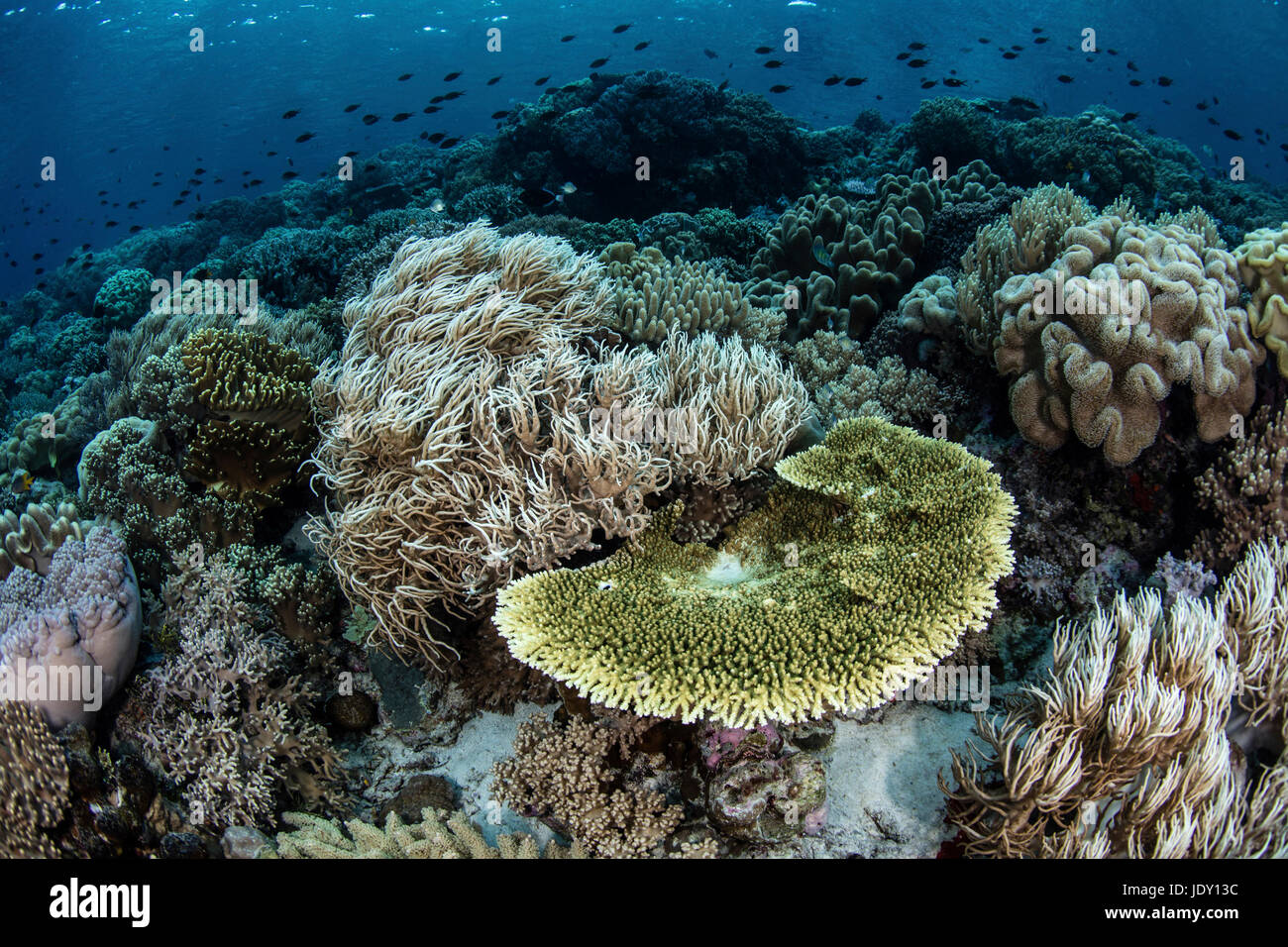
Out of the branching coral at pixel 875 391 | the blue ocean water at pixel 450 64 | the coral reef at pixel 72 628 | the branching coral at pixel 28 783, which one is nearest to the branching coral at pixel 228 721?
the coral reef at pixel 72 628

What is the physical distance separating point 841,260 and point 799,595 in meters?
5.89

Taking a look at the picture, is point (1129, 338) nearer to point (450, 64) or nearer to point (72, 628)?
point (72, 628)

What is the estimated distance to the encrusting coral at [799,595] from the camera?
278 cm

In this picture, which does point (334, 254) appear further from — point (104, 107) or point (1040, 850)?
point (104, 107)

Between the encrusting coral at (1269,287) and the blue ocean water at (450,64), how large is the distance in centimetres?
6386

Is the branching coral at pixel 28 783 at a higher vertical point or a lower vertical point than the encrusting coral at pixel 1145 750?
lower

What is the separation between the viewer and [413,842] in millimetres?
3418

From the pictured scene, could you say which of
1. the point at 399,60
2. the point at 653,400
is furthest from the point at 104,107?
the point at 653,400

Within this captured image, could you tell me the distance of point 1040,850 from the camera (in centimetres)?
281

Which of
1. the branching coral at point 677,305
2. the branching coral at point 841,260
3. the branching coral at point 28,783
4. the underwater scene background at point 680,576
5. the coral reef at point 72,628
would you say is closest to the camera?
the underwater scene background at point 680,576

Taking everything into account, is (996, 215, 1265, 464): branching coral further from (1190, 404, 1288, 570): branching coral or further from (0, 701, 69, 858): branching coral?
(0, 701, 69, 858): branching coral

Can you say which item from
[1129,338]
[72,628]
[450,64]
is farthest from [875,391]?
[450,64]

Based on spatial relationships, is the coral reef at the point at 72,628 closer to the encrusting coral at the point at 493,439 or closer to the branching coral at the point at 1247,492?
the encrusting coral at the point at 493,439

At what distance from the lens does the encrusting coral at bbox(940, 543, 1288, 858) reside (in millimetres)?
2709
